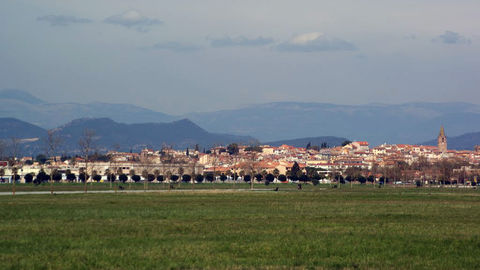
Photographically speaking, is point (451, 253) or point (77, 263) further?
point (451, 253)

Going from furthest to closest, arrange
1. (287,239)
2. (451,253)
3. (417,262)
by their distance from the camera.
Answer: (287,239), (451,253), (417,262)

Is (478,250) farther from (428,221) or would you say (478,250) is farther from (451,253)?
(428,221)

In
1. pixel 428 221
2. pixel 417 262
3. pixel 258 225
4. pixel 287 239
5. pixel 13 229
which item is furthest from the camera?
pixel 428 221

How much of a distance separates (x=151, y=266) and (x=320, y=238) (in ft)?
30.6

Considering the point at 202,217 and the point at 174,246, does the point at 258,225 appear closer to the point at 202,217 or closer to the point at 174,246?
the point at 202,217

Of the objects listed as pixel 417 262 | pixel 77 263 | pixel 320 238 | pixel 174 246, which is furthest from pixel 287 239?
pixel 77 263

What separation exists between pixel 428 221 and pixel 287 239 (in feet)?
43.7

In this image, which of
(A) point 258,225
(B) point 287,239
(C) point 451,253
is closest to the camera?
(C) point 451,253

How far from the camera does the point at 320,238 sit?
101ft

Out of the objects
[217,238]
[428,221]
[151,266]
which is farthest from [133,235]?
[428,221]

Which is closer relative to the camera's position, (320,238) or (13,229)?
(320,238)

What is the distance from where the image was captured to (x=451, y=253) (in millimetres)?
26578

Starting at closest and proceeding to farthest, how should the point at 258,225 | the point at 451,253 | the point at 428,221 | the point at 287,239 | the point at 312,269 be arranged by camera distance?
the point at 312,269
the point at 451,253
the point at 287,239
the point at 258,225
the point at 428,221

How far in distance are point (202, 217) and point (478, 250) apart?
1897cm
